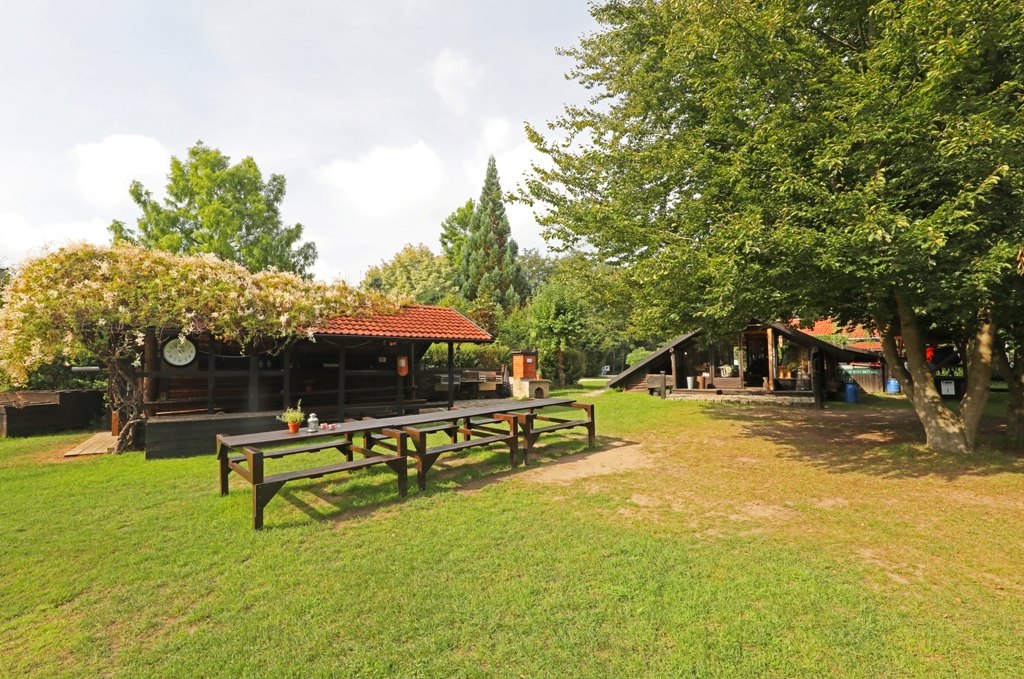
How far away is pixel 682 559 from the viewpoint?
4301mm

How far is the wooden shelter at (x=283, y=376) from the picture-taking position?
10.0 m

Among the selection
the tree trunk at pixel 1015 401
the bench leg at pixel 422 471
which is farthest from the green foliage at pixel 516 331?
the bench leg at pixel 422 471

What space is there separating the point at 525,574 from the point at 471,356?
18.9m

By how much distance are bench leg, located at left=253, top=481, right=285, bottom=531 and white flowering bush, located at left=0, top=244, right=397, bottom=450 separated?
5912 mm

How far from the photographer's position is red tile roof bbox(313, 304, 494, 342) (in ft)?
39.1

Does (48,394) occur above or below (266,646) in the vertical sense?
above

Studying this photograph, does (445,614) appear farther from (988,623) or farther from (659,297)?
(659,297)

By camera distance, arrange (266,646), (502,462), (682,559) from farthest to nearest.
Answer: (502,462) < (682,559) < (266,646)

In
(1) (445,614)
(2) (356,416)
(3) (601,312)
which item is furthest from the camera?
(3) (601,312)

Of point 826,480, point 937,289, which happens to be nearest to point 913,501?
point 826,480

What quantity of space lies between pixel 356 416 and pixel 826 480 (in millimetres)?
11040

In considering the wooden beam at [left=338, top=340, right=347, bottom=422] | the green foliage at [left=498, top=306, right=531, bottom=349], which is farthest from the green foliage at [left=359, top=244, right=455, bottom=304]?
the wooden beam at [left=338, top=340, right=347, bottom=422]

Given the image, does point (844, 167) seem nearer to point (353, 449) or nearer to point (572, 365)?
point (353, 449)

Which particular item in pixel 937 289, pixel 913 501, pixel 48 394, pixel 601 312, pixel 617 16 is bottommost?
pixel 913 501
